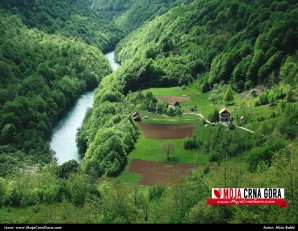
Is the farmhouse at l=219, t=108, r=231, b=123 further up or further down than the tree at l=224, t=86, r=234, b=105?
further down

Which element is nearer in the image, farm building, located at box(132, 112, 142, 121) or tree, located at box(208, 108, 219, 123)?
tree, located at box(208, 108, 219, 123)

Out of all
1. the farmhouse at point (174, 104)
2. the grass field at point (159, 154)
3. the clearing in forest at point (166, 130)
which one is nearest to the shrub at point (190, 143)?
the grass field at point (159, 154)

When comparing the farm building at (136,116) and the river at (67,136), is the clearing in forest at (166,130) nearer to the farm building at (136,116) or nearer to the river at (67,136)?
the farm building at (136,116)

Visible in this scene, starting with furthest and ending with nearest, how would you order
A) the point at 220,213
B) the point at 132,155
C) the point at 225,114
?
the point at 225,114, the point at 132,155, the point at 220,213

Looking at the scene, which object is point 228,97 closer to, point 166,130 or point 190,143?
point 166,130

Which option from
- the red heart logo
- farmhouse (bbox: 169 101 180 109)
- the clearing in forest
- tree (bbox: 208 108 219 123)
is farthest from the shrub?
the red heart logo

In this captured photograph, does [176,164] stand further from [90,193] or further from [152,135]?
[90,193]

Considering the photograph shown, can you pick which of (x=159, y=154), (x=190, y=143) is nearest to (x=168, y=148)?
(x=159, y=154)

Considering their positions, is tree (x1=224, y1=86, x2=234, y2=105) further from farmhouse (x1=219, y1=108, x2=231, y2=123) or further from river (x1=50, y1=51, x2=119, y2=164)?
river (x1=50, y1=51, x2=119, y2=164)

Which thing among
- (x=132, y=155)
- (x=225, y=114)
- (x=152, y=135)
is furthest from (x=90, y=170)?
(x=225, y=114)

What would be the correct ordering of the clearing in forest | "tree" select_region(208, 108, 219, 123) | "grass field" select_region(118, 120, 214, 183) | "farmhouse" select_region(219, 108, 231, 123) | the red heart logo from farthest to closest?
1. "tree" select_region(208, 108, 219, 123)
2. "farmhouse" select_region(219, 108, 231, 123)
3. the clearing in forest
4. "grass field" select_region(118, 120, 214, 183)
5. the red heart logo

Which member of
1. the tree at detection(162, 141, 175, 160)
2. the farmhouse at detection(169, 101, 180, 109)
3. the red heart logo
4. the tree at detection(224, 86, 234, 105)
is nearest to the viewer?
the red heart logo
